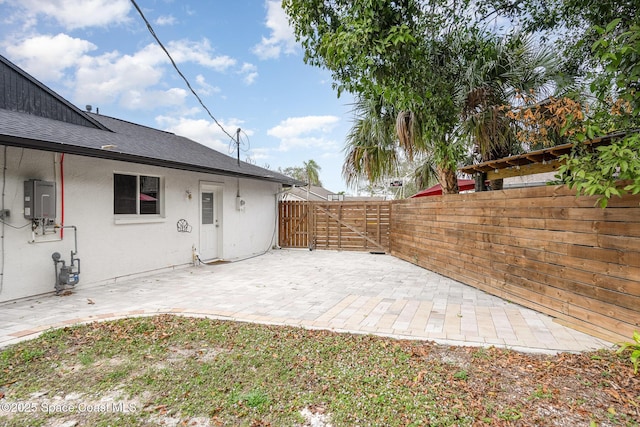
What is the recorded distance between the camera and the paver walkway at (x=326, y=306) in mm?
3805

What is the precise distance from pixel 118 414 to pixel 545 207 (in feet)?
17.1

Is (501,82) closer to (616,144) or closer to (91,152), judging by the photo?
(616,144)

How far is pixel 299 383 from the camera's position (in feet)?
8.86

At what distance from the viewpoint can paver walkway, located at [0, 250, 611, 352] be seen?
150 inches

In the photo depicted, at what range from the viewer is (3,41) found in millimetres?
6695

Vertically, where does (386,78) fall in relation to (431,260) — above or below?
above

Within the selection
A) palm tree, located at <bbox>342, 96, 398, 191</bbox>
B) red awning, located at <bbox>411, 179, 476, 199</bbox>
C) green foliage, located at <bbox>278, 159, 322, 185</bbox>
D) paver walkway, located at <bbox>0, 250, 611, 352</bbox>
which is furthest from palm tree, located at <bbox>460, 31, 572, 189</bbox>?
green foliage, located at <bbox>278, 159, 322, 185</bbox>

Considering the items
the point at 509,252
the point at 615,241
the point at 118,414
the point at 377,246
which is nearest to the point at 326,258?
the point at 377,246

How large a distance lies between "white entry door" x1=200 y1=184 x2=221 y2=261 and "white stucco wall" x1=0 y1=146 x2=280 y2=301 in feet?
0.47

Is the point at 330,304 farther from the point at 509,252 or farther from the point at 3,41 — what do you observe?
the point at 3,41

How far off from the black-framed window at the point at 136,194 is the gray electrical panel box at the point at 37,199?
4.55 ft

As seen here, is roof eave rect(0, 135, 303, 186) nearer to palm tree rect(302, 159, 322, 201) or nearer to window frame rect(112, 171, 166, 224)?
window frame rect(112, 171, 166, 224)

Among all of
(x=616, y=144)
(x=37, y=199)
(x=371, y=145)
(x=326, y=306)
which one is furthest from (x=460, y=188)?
(x=37, y=199)

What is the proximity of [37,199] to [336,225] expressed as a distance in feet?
27.9
